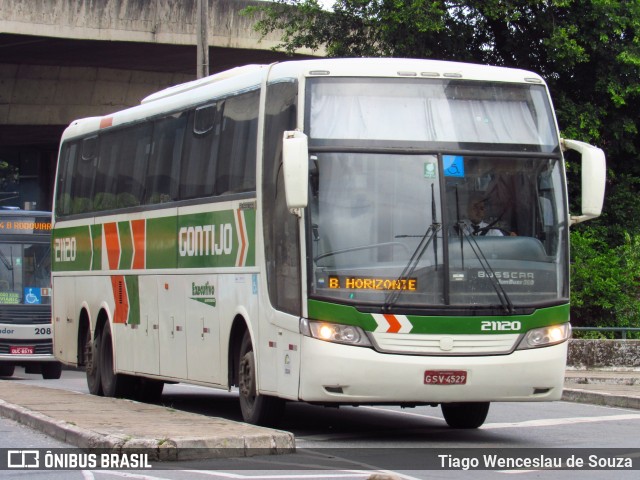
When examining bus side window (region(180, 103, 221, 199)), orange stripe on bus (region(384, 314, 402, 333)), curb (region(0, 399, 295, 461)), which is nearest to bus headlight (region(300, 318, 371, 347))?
orange stripe on bus (region(384, 314, 402, 333))

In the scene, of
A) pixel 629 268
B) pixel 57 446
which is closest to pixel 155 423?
pixel 57 446

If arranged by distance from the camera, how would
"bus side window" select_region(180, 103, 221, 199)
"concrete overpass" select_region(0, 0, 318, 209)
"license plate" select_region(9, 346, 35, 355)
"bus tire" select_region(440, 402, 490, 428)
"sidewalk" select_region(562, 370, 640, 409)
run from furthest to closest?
"concrete overpass" select_region(0, 0, 318, 209) → "license plate" select_region(9, 346, 35, 355) → "sidewalk" select_region(562, 370, 640, 409) → "bus side window" select_region(180, 103, 221, 199) → "bus tire" select_region(440, 402, 490, 428)

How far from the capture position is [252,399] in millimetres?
13836

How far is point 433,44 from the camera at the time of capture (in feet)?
94.6

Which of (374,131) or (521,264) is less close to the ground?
(374,131)

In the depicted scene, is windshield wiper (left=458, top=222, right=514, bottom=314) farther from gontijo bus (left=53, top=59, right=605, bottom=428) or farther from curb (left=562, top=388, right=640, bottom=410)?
curb (left=562, top=388, right=640, bottom=410)

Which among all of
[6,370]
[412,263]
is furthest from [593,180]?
[6,370]

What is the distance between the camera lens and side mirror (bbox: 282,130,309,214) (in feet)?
39.7

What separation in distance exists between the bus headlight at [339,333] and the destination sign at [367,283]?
35 centimetres

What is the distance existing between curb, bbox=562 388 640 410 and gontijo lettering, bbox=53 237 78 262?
7.41 metres

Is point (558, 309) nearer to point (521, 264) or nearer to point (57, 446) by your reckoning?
point (521, 264)

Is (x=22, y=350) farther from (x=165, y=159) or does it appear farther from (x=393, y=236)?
(x=393, y=236)

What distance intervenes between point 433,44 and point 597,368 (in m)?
8.22

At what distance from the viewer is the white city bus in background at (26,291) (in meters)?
29.4
